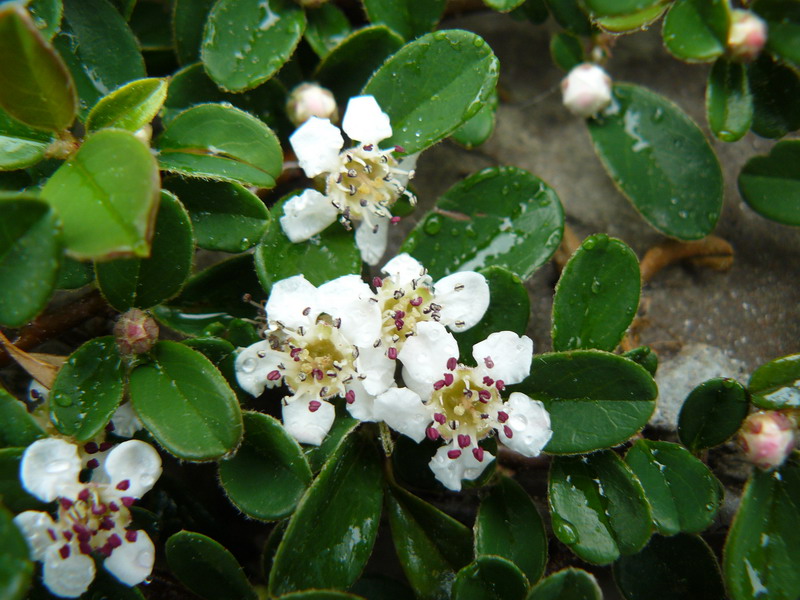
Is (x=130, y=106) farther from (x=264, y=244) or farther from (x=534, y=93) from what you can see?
(x=534, y=93)

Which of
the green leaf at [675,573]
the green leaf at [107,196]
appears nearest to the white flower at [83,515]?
the green leaf at [107,196]

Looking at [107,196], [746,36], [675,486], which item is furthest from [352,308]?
[746,36]

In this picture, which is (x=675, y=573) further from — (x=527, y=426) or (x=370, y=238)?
(x=370, y=238)

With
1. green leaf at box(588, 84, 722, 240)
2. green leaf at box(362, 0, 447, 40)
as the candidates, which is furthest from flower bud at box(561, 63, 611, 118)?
green leaf at box(362, 0, 447, 40)

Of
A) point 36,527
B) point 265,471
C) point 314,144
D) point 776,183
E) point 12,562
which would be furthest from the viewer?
point 776,183

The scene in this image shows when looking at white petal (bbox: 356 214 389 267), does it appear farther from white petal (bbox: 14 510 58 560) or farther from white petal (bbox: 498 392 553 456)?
white petal (bbox: 14 510 58 560)

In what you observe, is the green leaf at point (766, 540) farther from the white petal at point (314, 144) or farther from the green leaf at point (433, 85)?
the white petal at point (314, 144)
